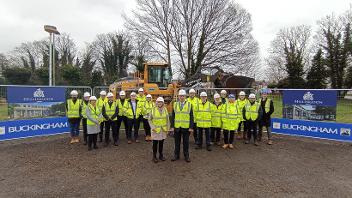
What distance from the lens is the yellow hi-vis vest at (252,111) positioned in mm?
7891

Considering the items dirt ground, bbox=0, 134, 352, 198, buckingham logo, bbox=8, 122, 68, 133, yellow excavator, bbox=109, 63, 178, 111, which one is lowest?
dirt ground, bbox=0, 134, 352, 198

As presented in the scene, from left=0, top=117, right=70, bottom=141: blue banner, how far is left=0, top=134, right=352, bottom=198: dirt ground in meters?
0.47

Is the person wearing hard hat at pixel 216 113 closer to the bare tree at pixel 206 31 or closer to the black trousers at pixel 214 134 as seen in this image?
the black trousers at pixel 214 134

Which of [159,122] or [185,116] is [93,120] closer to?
[159,122]

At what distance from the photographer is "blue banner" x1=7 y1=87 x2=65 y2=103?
823cm

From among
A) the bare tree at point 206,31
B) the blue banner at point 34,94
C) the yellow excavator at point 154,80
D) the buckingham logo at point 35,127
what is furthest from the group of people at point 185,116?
the bare tree at point 206,31

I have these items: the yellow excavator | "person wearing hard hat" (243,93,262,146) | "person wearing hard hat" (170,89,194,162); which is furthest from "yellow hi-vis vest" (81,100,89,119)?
"person wearing hard hat" (243,93,262,146)

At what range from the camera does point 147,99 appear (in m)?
8.63

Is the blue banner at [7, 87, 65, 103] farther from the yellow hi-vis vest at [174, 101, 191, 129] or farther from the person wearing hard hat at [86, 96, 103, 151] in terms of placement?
the yellow hi-vis vest at [174, 101, 191, 129]

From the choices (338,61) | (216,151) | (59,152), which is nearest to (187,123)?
(216,151)

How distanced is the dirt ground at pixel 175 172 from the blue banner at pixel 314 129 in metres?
0.38

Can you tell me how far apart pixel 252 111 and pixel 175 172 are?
12.2 feet

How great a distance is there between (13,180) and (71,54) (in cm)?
4848

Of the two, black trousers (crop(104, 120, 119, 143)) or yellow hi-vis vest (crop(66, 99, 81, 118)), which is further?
yellow hi-vis vest (crop(66, 99, 81, 118))
